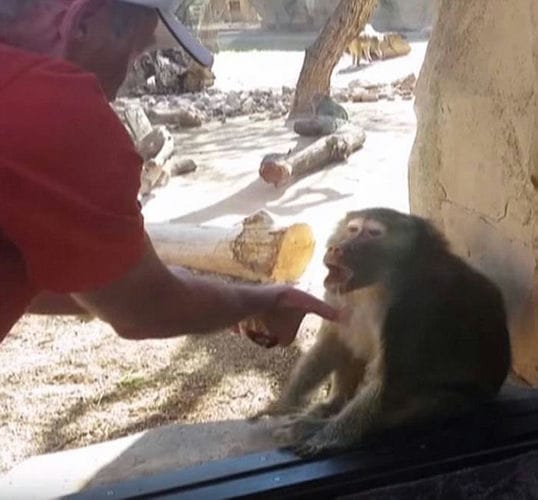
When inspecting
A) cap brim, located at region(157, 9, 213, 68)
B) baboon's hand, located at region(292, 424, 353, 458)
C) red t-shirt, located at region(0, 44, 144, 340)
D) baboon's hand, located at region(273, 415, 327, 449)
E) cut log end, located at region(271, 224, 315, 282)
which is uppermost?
cap brim, located at region(157, 9, 213, 68)

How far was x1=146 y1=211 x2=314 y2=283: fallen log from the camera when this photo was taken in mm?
2744

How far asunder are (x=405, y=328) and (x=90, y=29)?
861 mm

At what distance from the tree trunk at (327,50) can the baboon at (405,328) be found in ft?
9.70

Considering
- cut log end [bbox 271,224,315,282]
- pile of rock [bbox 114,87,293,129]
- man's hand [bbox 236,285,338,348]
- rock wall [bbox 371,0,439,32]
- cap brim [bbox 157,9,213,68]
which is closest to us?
cap brim [bbox 157,9,213,68]

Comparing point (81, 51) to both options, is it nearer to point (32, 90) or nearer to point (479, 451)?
point (32, 90)

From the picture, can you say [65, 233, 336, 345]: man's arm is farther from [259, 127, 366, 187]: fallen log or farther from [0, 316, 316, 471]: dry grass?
[259, 127, 366, 187]: fallen log

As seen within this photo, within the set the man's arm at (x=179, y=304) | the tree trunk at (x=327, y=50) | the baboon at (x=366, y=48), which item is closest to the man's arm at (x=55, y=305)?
the man's arm at (x=179, y=304)

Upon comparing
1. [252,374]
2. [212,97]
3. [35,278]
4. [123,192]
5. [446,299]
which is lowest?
[212,97]

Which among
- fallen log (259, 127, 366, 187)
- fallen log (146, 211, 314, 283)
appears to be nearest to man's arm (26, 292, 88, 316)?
fallen log (146, 211, 314, 283)

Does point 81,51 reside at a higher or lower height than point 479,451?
higher

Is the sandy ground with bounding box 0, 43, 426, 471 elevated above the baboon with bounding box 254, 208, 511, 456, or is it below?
below

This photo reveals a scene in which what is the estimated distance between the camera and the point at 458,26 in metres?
2.34

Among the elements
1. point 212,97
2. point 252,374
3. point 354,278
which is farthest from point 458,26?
point 212,97

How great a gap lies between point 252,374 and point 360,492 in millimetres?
800
